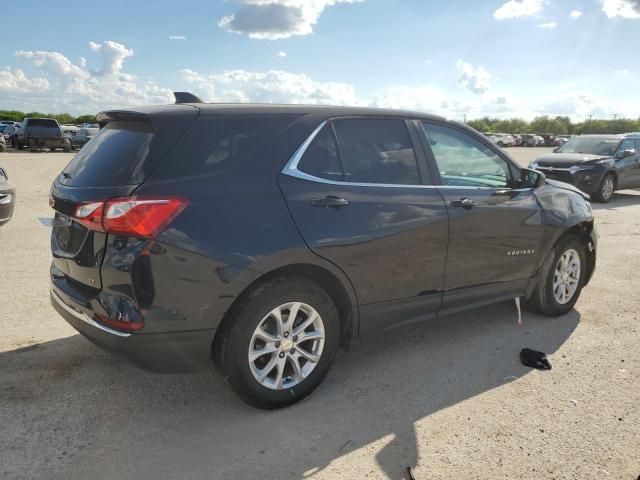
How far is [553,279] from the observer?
189 inches

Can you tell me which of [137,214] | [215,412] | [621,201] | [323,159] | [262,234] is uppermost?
[323,159]

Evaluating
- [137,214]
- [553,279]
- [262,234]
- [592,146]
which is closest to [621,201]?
[592,146]

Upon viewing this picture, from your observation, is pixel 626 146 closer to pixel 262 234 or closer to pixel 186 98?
pixel 186 98

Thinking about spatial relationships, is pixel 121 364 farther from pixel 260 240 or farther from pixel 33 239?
pixel 33 239

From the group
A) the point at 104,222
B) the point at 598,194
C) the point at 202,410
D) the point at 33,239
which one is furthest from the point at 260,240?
the point at 598,194

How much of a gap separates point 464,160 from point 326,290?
1.62 meters

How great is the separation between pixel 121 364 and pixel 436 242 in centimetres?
235

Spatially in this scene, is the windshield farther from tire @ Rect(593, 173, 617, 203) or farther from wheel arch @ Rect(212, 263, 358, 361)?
wheel arch @ Rect(212, 263, 358, 361)

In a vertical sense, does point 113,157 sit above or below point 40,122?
below

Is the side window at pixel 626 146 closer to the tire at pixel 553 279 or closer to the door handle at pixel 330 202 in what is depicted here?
the tire at pixel 553 279

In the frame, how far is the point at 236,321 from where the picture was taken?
2.97 metres

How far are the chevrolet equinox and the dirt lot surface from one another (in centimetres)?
35

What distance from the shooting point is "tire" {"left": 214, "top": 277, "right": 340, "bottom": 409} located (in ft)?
9.82

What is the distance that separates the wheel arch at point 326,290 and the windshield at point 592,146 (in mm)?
13127
